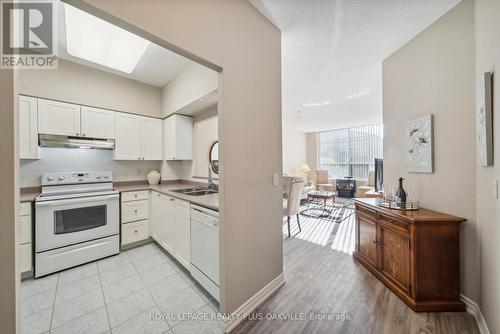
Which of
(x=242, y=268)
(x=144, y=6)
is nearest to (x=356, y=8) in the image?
(x=144, y=6)

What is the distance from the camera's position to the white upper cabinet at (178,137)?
10.5 ft

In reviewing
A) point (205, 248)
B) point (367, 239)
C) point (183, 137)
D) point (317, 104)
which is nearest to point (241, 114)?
point (205, 248)

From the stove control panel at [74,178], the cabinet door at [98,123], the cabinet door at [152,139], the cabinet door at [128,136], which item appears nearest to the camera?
the stove control panel at [74,178]

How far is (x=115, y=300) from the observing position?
1.80 metres

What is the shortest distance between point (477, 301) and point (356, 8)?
279 cm

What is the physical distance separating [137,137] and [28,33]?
1948 millimetres

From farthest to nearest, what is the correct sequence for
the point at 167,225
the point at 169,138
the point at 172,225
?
the point at 169,138
the point at 167,225
the point at 172,225

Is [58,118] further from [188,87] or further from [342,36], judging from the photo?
[342,36]

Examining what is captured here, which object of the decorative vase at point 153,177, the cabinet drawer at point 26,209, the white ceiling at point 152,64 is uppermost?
the white ceiling at point 152,64

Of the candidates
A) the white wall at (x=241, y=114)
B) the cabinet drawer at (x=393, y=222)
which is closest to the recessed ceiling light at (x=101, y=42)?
the white wall at (x=241, y=114)

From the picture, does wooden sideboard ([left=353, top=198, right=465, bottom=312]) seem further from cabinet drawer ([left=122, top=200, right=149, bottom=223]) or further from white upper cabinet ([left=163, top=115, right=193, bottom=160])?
cabinet drawer ([left=122, top=200, right=149, bottom=223])

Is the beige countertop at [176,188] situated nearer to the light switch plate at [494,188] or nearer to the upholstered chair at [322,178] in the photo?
the light switch plate at [494,188]

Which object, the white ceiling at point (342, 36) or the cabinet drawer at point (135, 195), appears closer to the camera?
the white ceiling at point (342, 36)

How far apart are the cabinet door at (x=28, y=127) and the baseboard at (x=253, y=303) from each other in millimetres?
3019
